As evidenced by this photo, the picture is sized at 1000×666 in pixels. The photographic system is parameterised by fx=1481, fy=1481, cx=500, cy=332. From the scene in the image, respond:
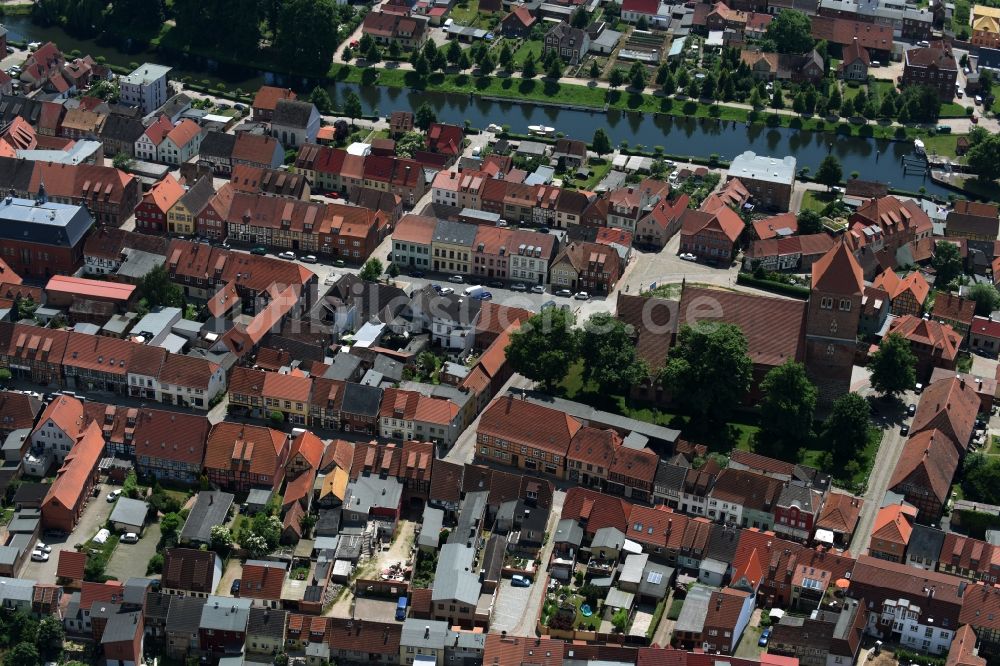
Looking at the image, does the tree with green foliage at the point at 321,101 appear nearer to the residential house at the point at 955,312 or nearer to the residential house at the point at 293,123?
the residential house at the point at 293,123

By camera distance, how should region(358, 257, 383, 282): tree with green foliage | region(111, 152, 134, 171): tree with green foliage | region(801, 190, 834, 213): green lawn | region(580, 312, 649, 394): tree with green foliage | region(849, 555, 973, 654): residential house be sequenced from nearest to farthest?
region(849, 555, 973, 654): residential house < region(580, 312, 649, 394): tree with green foliage < region(358, 257, 383, 282): tree with green foliage < region(111, 152, 134, 171): tree with green foliage < region(801, 190, 834, 213): green lawn

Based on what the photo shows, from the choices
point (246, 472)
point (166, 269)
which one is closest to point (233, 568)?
point (246, 472)

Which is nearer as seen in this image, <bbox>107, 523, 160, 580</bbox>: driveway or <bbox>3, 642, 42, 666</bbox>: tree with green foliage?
<bbox>3, 642, 42, 666</bbox>: tree with green foliage

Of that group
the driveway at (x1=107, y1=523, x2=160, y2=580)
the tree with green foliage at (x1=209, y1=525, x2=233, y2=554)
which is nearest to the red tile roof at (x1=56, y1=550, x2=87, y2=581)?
the driveway at (x1=107, y1=523, x2=160, y2=580)

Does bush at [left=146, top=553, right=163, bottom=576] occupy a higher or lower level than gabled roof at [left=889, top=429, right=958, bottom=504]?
lower

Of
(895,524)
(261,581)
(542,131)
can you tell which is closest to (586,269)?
(542,131)

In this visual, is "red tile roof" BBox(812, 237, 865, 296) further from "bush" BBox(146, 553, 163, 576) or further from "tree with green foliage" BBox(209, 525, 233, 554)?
"bush" BBox(146, 553, 163, 576)

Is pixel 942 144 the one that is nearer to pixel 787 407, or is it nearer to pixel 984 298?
pixel 984 298
